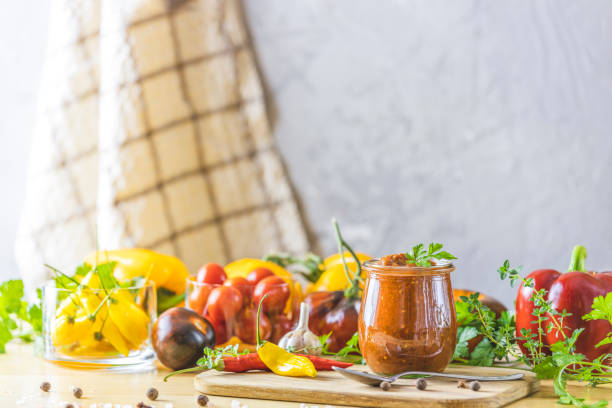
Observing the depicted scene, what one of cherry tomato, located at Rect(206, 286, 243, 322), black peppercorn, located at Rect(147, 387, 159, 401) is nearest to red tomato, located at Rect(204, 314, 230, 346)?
cherry tomato, located at Rect(206, 286, 243, 322)

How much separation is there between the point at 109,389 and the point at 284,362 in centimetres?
23

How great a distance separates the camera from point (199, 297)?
1191mm

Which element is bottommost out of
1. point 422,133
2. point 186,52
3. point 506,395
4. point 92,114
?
point 506,395

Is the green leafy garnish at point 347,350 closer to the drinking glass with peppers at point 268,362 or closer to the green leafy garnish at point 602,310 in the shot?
the drinking glass with peppers at point 268,362

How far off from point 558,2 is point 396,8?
1.41 feet

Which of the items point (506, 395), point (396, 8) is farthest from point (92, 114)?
point (506, 395)

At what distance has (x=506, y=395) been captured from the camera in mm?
899

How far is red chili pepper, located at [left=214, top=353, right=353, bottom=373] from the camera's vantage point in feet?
3.29

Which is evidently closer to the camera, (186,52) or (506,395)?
(506,395)

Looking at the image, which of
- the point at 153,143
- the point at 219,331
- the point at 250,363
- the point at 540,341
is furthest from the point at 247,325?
the point at 153,143

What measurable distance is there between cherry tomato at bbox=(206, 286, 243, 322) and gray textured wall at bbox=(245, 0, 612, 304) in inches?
40.3

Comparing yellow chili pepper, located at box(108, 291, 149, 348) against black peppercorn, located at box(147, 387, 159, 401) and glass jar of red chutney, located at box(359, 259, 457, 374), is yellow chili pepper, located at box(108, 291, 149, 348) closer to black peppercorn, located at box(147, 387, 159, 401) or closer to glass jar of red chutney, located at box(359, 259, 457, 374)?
black peppercorn, located at box(147, 387, 159, 401)

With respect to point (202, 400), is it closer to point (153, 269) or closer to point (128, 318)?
point (128, 318)

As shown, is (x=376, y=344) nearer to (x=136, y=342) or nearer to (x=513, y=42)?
(x=136, y=342)
